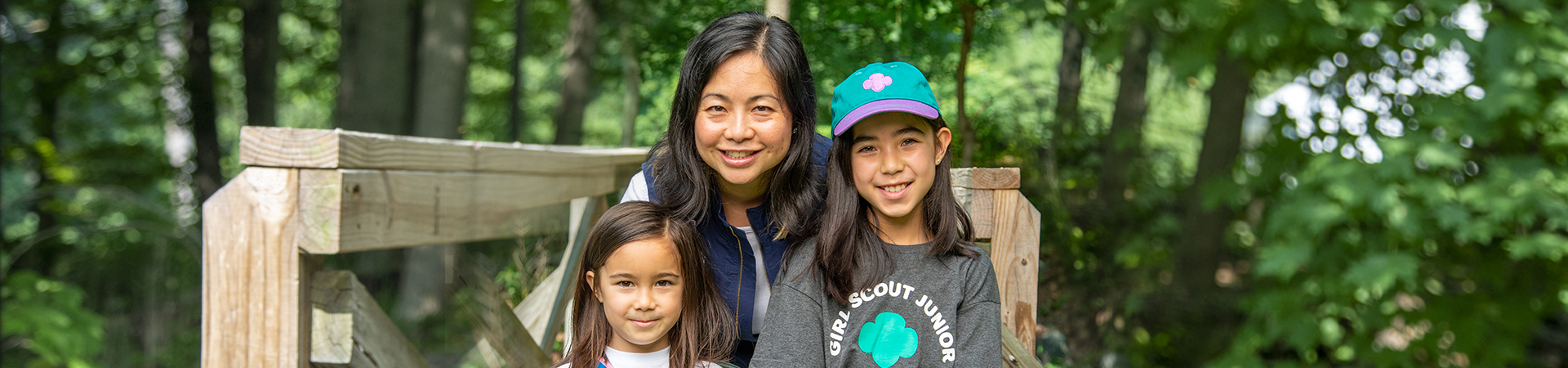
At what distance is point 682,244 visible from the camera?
73.9 inches

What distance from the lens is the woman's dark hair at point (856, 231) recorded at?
1785 mm

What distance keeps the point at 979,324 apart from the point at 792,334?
0.36m

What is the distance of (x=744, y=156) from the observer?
1.91 metres

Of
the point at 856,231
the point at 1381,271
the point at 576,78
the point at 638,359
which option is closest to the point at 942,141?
the point at 856,231

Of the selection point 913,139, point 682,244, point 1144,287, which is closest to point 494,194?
point 682,244

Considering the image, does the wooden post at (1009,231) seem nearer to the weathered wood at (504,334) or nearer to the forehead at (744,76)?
the forehead at (744,76)

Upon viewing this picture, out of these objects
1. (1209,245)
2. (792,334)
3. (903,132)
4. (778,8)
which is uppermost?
(778,8)

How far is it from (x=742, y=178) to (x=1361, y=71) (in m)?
3.95

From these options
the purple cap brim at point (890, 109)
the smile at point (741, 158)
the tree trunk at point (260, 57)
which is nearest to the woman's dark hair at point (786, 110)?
the smile at point (741, 158)

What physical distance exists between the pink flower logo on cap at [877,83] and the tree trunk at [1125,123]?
288 centimetres

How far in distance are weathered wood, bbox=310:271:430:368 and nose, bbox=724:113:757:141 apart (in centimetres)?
84

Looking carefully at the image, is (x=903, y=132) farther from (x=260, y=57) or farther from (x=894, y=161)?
(x=260, y=57)

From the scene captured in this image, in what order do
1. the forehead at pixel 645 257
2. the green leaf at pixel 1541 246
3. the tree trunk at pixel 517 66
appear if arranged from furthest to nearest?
1. the tree trunk at pixel 517 66
2. the green leaf at pixel 1541 246
3. the forehead at pixel 645 257

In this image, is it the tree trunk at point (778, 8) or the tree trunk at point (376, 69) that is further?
the tree trunk at point (376, 69)
